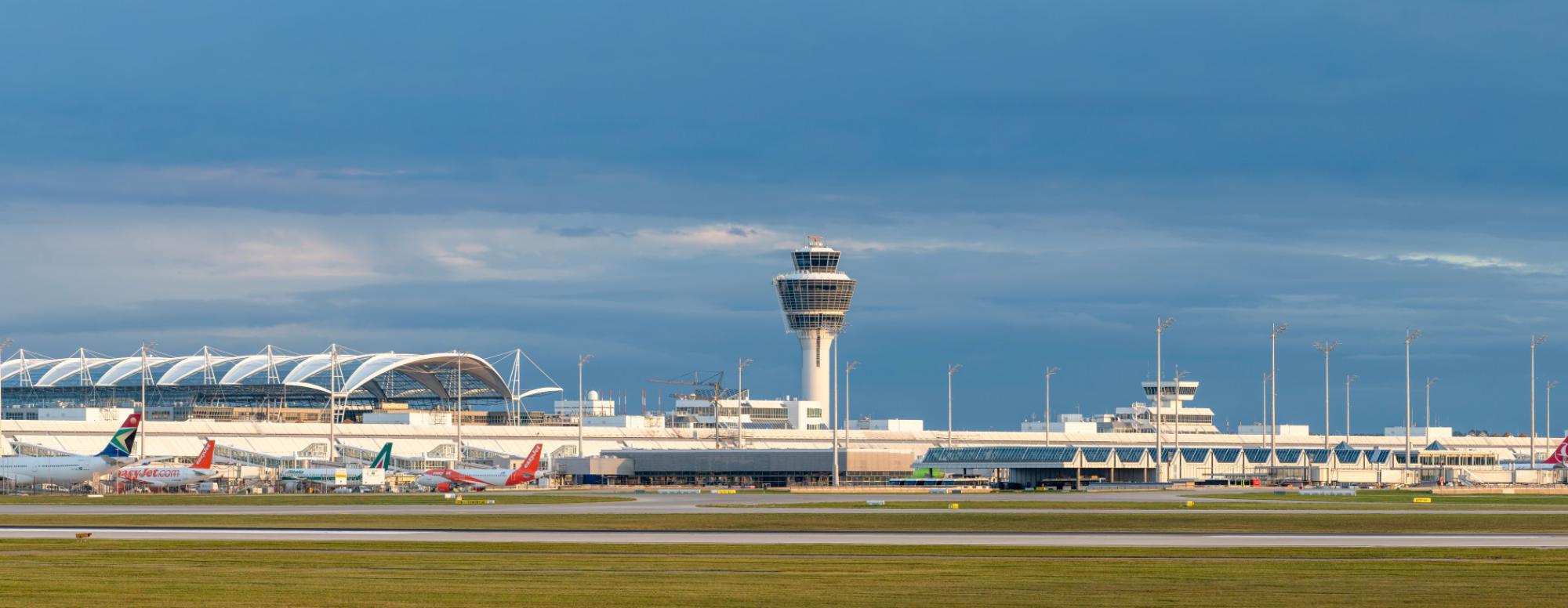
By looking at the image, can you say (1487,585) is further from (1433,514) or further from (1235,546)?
(1433,514)

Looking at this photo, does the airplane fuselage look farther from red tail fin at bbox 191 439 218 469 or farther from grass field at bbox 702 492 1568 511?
grass field at bbox 702 492 1568 511

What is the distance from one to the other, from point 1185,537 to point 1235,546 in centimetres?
487

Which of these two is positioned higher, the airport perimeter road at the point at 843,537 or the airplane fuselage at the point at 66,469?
the airport perimeter road at the point at 843,537

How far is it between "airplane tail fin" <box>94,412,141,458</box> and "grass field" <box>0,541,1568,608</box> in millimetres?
80641

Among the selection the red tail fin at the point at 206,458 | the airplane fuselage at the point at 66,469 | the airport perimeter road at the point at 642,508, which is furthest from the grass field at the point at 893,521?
the red tail fin at the point at 206,458

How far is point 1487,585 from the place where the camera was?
120 feet

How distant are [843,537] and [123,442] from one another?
88.8 m

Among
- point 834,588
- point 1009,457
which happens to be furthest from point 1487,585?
point 1009,457

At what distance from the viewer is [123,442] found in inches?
5049

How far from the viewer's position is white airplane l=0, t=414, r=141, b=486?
126 metres

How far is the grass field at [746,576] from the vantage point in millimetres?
33219

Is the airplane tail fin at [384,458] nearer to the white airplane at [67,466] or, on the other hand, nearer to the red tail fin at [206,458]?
the red tail fin at [206,458]

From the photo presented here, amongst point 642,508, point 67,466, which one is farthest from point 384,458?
point 642,508

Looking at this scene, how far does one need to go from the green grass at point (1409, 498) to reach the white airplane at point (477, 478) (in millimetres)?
53107
